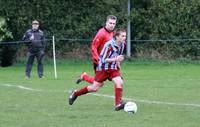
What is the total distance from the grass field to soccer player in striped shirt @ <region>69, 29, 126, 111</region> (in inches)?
15.0

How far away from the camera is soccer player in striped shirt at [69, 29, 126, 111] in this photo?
38.8ft

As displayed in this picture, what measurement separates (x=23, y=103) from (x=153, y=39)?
18.2 metres

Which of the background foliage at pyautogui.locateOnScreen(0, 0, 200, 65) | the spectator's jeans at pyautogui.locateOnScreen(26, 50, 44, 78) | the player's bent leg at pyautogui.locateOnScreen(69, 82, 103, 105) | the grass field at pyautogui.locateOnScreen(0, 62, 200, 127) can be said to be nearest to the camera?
the grass field at pyautogui.locateOnScreen(0, 62, 200, 127)

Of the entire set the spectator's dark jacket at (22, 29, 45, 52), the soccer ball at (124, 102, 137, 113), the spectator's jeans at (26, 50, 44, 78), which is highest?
the spectator's dark jacket at (22, 29, 45, 52)

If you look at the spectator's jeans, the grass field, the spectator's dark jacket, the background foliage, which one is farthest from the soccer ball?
the background foliage

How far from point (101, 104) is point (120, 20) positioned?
18.4 metres

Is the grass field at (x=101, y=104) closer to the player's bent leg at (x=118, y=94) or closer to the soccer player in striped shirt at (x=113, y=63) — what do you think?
the player's bent leg at (x=118, y=94)

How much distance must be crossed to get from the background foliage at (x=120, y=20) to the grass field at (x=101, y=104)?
899 centimetres

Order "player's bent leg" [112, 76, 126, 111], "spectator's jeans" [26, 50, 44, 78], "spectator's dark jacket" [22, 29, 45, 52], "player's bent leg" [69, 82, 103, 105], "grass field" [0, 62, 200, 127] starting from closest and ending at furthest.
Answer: "grass field" [0, 62, 200, 127], "player's bent leg" [112, 76, 126, 111], "player's bent leg" [69, 82, 103, 105], "spectator's jeans" [26, 50, 44, 78], "spectator's dark jacket" [22, 29, 45, 52]

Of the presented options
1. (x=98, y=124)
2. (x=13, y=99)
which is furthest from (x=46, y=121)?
(x=13, y=99)

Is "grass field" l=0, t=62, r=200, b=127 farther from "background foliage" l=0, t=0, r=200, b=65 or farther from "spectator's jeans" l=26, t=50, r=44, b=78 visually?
"background foliage" l=0, t=0, r=200, b=65

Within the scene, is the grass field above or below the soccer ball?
below

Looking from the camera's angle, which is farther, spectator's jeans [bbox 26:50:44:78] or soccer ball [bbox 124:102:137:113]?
spectator's jeans [bbox 26:50:44:78]

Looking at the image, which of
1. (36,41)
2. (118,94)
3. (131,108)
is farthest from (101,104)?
(36,41)
